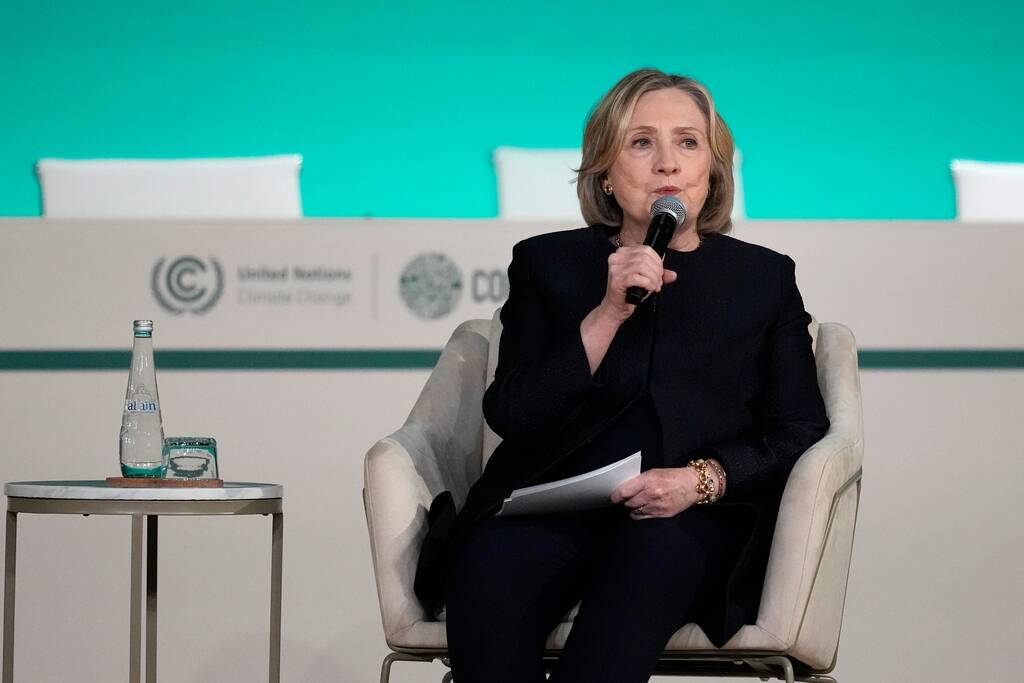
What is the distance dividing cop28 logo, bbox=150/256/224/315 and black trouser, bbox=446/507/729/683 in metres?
1.28

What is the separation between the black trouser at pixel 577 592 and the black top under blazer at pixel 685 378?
7 centimetres

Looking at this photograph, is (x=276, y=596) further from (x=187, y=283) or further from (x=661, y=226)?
(x=187, y=283)

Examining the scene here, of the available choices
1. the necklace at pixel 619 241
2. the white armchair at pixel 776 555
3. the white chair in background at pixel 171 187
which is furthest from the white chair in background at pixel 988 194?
the necklace at pixel 619 241

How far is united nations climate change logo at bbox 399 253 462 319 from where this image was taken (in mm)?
2885

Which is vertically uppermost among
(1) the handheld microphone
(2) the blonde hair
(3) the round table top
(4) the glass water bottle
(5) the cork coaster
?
(2) the blonde hair

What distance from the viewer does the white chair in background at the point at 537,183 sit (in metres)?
3.94

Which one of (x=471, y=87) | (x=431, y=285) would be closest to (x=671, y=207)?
(x=431, y=285)

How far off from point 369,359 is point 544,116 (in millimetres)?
2478

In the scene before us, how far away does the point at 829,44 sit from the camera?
5.18 metres

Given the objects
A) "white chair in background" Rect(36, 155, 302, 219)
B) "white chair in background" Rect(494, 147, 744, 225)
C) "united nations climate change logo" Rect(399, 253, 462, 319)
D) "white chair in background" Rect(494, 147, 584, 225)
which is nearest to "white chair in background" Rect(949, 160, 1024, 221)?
"white chair in background" Rect(494, 147, 744, 225)

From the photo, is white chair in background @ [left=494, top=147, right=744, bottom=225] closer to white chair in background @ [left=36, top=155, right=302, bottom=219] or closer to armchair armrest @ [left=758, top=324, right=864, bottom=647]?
white chair in background @ [left=36, top=155, right=302, bottom=219]

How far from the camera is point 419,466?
6.56ft

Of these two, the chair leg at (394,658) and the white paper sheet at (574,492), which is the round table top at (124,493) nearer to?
the chair leg at (394,658)

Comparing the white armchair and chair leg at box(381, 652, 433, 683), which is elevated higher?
the white armchair
